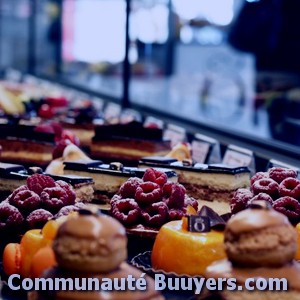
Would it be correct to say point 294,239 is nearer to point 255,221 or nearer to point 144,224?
point 255,221

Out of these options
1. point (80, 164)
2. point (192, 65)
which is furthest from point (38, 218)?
point (192, 65)

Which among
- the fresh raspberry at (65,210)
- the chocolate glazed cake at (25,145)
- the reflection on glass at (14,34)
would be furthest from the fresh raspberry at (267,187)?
the reflection on glass at (14,34)

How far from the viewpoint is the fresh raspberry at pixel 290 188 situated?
209cm

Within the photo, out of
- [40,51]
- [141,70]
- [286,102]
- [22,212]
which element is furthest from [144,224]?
[40,51]

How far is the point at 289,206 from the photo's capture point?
2.07 meters

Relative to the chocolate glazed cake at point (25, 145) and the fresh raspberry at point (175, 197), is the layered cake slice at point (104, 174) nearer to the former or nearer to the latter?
the fresh raspberry at point (175, 197)

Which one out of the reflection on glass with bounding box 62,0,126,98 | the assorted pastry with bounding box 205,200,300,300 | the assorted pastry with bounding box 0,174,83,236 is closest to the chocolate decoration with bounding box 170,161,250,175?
the assorted pastry with bounding box 0,174,83,236

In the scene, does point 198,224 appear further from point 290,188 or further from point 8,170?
point 8,170

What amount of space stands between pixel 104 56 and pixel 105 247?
7.36 metres

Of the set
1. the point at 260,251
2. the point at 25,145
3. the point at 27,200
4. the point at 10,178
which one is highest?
the point at 260,251

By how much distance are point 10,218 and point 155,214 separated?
0.47 metres

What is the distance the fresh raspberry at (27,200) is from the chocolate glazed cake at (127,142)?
1.56 metres

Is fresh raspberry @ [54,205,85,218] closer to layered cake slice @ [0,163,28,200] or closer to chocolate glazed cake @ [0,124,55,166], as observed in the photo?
layered cake slice @ [0,163,28,200]

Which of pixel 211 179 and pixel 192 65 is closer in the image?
pixel 211 179
